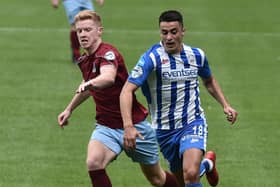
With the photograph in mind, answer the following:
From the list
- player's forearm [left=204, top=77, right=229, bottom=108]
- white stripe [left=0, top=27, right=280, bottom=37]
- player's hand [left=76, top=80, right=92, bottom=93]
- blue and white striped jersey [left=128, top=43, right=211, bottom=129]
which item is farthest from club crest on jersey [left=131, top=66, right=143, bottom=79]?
white stripe [left=0, top=27, right=280, bottom=37]

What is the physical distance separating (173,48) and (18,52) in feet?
37.6

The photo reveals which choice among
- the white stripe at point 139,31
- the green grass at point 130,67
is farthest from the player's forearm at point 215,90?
the white stripe at point 139,31

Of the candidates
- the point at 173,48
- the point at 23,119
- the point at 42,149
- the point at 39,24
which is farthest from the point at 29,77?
the point at 173,48

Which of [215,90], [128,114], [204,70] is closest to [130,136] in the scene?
[128,114]

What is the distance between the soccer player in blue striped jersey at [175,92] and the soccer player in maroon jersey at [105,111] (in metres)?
0.17

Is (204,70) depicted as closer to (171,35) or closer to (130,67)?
(171,35)

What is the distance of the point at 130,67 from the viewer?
19688mm

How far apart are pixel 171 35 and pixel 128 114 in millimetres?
1051

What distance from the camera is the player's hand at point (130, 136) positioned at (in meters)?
9.64

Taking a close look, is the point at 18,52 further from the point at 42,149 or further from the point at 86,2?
the point at 42,149

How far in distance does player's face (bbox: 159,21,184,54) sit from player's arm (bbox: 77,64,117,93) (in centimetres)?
69

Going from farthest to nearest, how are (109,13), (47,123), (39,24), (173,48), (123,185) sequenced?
(109,13) → (39,24) → (47,123) → (123,185) → (173,48)

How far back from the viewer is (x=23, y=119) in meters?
15.4

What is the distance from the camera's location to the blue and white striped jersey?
1037cm
